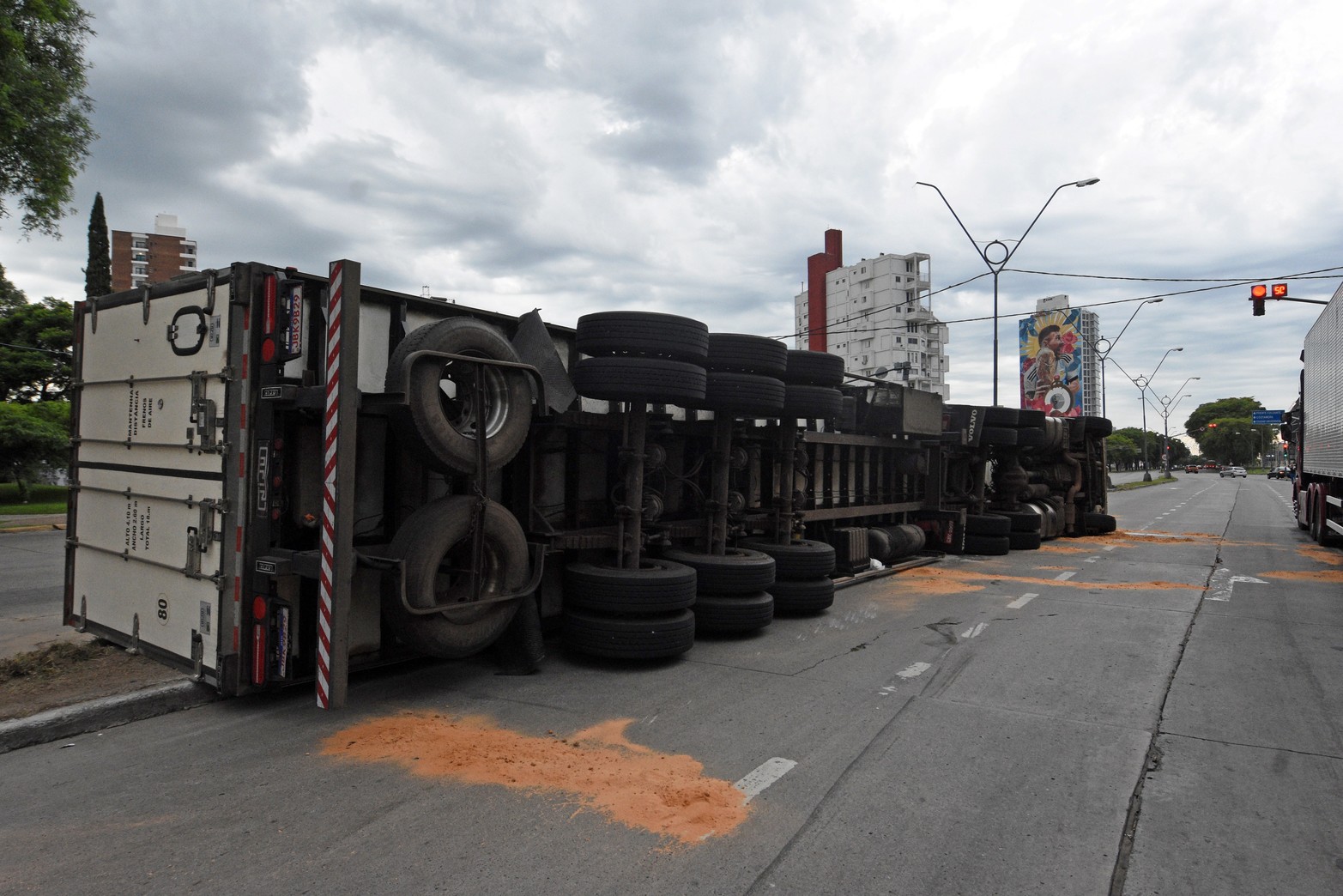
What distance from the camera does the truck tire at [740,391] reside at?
725 cm

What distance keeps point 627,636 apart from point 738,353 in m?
2.84

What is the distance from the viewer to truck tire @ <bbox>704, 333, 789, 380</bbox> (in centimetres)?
729

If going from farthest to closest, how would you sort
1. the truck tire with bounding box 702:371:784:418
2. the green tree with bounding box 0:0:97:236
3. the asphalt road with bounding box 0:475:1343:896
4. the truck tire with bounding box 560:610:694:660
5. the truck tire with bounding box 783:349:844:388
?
the green tree with bounding box 0:0:97:236
the truck tire with bounding box 783:349:844:388
the truck tire with bounding box 702:371:784:418
the truck tire with bounding box 560:610:694:660
the asphalt road with bounding box 0:475:1343:896

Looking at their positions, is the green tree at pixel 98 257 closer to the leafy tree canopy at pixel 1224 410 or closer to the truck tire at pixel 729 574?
the truck tire at pixel 729 574

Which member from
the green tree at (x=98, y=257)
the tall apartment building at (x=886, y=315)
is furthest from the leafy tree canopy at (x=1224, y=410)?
the green tree at (x=98, y=257)

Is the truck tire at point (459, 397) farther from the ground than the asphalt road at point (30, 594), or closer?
farther from the ground

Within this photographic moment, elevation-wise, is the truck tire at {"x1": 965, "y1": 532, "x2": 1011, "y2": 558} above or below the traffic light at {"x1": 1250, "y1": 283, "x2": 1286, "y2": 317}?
below

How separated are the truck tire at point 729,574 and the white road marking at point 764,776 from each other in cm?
282

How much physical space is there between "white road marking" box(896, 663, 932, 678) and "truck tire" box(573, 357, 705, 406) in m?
2.74

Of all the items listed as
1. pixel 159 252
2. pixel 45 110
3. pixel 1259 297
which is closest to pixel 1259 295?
pixel 1259 297

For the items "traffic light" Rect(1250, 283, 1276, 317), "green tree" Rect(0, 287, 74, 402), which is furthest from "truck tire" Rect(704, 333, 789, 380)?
"green tree" Rect(0, 287, 74, 402)

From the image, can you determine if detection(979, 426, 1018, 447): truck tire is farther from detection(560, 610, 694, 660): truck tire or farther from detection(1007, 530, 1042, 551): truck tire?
detection(560, 610, 694, 660): truck tire

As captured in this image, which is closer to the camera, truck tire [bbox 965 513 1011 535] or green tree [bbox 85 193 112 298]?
truck tire [bbox 965 513 1011 535]

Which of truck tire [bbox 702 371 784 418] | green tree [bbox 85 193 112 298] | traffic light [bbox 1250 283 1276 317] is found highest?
green tree [bbox 85 193 112 298]
